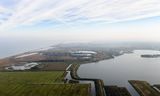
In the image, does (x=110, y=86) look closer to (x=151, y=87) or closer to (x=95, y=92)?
(x=95, y=92)

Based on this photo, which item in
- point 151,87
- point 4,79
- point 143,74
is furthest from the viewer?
point 143,74

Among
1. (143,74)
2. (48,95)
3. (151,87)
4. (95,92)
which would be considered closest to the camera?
(48,95)

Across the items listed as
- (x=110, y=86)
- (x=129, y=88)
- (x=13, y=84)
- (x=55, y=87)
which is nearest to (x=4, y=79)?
(x=13, y=84)

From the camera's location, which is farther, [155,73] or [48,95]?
[155,73]

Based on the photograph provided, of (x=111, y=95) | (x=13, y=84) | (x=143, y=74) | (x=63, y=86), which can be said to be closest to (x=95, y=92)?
(x=111, y=95)

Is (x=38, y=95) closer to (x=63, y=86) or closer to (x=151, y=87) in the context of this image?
(x=63, y=86)

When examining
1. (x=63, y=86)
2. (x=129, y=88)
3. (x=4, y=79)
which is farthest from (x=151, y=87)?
(x=4, y=79)

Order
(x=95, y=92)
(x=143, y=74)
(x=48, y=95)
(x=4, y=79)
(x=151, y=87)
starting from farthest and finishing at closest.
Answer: (x=143, y=74)
(x=4, y=79)
(x=151, y=87)
(x=95, y=92)
(x=48, y=95)

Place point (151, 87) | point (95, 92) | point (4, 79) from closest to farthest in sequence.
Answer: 1. point (95, 92)
2. point (151, 87)
3. point (4, 79)

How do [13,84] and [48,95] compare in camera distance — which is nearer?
[48,95]
